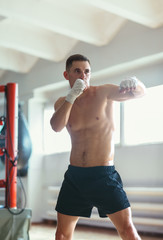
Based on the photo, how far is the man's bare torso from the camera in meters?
2.30

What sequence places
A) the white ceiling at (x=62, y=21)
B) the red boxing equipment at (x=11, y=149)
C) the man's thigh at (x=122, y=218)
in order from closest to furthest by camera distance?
1. the man's thigh at (x=122, y=218)
2. the red boxing equipment at (x=11, y=149)
3. the white ceiling at (x=62, y=21)

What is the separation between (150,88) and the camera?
453cm

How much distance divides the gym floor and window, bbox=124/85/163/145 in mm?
1056

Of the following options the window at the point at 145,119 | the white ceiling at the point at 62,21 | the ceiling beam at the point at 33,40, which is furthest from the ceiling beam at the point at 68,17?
the window at the point at 145,119

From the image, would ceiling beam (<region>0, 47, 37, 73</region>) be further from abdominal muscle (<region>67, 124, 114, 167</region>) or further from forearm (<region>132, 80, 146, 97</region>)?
forearm (<region>132, 80, 146, 97</region>)

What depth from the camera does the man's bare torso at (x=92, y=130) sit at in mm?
2299

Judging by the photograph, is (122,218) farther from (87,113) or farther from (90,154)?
(87,113)

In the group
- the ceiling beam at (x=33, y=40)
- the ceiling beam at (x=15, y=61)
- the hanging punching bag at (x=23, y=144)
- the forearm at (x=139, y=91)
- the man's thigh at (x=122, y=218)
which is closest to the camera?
the man's thigh at (x=122, y=218)

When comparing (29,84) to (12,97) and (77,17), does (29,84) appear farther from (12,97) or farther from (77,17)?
(12,97)

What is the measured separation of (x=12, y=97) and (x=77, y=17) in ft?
4.49

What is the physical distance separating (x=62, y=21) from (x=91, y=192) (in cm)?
265

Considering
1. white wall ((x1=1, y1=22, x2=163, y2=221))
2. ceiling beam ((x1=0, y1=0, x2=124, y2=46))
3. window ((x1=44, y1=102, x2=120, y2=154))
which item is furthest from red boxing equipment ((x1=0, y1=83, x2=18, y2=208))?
window ((x1=44, y1=102, x2=120, y2=154))

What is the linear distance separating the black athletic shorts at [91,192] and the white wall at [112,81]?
2.16 meters

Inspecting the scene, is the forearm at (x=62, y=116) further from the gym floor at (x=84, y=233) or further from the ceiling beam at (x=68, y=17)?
the gym floor at (x=84, y=233)
